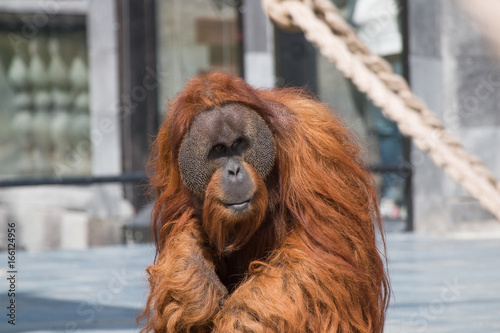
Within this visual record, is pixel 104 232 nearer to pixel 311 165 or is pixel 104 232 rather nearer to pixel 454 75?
pixel 454 75

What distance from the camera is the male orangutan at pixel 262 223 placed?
199cm

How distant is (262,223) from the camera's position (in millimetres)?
2174

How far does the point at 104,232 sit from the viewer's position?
25.4 ft

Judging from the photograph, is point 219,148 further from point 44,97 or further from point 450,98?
point 44,97

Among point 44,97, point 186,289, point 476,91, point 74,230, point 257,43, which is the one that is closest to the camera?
point 186,289

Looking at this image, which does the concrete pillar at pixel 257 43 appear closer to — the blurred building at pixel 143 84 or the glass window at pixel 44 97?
the blurred building at pixel 143 84

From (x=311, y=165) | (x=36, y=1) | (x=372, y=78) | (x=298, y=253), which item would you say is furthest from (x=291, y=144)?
(x=36, y=1)

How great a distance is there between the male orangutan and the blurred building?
4146 mm

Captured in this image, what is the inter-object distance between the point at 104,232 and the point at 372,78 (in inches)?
187

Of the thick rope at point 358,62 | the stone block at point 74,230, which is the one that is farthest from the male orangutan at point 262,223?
the stone block at point 74,230

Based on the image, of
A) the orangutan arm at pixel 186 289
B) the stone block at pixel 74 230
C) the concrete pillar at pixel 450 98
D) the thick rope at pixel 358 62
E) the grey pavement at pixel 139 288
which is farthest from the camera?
the stone block at pixel 74 230

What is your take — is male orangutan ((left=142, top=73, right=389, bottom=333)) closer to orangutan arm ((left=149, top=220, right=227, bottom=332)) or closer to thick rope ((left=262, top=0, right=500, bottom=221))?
orangutan arm ((left=149, top=220, right=227, bottom=332))

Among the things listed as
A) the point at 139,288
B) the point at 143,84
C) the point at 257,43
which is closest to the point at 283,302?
the point at 139,288

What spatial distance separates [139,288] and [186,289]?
2.19m
